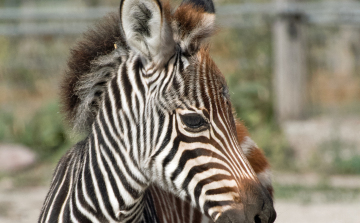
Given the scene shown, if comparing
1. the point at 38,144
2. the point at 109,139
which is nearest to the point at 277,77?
the point at 38,144

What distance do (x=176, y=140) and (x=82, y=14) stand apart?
923 centimetres

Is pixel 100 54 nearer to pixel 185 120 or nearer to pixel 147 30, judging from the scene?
pixel 147 30

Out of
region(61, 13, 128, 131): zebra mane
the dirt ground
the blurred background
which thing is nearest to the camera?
region(61, 13, 128, 131): zebra mane

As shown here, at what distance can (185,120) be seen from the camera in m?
2.36

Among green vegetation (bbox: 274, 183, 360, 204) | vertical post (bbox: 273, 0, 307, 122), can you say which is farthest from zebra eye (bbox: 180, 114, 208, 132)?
vertical post (bbox: 273, 0, 307, 122)

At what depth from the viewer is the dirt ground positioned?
6742mm

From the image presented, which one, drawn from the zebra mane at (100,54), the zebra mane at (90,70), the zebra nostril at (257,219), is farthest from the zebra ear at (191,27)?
the zebra nostril at (257,219)

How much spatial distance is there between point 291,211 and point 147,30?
537cm

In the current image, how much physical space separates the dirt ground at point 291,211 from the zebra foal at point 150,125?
4.49m

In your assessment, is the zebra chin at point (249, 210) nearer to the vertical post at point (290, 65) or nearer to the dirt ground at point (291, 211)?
the dirt ground at point (291, 211)

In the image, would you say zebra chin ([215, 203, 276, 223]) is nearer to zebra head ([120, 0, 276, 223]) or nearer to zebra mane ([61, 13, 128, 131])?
zebra head ([120, 0, 276, 223])

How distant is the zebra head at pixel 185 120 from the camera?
232 cm

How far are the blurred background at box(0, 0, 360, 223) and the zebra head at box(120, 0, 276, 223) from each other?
5483 mm

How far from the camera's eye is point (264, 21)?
34.2 ft
